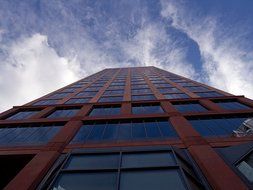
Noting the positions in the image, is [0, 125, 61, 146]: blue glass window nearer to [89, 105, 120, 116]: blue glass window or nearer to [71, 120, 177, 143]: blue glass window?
[71, 120, 177, 143]: blue glass window

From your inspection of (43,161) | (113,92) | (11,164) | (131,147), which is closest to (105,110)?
(113,92)

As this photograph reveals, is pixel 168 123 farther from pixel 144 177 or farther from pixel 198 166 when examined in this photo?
pixel 144 177

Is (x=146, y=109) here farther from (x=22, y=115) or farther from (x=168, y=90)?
(x=22, y=115)

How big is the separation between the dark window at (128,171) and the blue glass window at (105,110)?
921 centimetres

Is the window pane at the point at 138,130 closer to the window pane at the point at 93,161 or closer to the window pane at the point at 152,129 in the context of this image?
the window pane at the point at 152,129

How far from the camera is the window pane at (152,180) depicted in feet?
31.7

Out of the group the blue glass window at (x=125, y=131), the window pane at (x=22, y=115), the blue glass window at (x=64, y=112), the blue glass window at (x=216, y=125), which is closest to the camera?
the blue glass window at (x=125, y=131)

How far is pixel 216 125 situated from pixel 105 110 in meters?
10.7

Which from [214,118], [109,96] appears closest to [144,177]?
[214,118]

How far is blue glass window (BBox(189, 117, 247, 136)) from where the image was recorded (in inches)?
660

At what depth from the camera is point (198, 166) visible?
1191 cm

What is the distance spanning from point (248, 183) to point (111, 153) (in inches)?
275

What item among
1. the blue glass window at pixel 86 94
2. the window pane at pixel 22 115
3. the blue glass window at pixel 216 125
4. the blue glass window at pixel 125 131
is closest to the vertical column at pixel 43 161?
the blue glass window at pixel 125 131

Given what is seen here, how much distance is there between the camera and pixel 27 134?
1833cm
